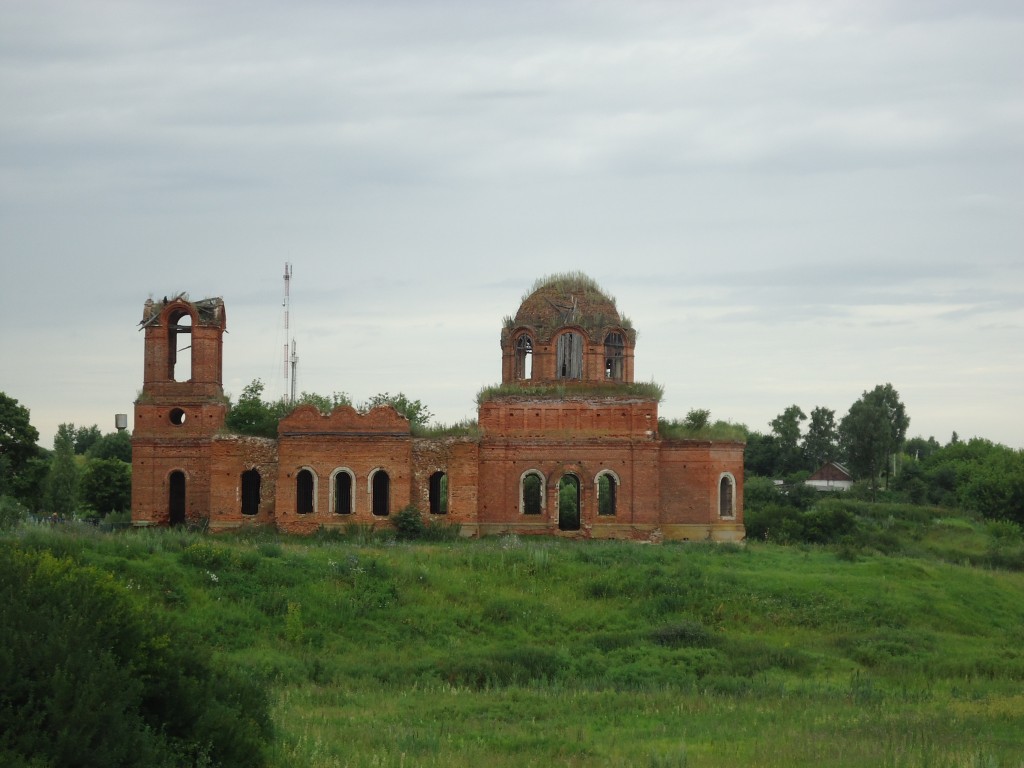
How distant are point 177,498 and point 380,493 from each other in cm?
548

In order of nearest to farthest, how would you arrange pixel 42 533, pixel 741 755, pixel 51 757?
pixel 51 757 → pixel 741 755 → pixel 42 533

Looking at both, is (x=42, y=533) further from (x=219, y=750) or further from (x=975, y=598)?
(x=975, y=598)

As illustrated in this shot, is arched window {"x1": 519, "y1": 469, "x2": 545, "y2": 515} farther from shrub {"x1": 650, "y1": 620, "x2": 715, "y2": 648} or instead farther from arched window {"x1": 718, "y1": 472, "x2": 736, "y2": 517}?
shrub {"x1": 650, "y1": 620, "x2": 715, "y2": 648}

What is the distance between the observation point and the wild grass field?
14.3 metres

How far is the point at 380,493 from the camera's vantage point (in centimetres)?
3350

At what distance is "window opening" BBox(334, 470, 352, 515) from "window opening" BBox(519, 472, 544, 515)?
451cm

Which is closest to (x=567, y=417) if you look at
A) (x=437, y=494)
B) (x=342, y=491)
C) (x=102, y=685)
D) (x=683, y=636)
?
(x=437, y=494)

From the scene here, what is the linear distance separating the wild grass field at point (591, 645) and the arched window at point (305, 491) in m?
1.78

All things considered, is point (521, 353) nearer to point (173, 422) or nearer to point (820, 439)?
point (173, 422)

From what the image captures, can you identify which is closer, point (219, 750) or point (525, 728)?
point (219, 750)

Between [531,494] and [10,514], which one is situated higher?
[531,494]

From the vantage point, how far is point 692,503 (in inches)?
1276

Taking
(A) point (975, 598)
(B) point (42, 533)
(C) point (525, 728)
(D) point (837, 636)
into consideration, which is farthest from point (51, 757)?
(A) point (975, 598)

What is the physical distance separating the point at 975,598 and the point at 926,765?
15745 mm
